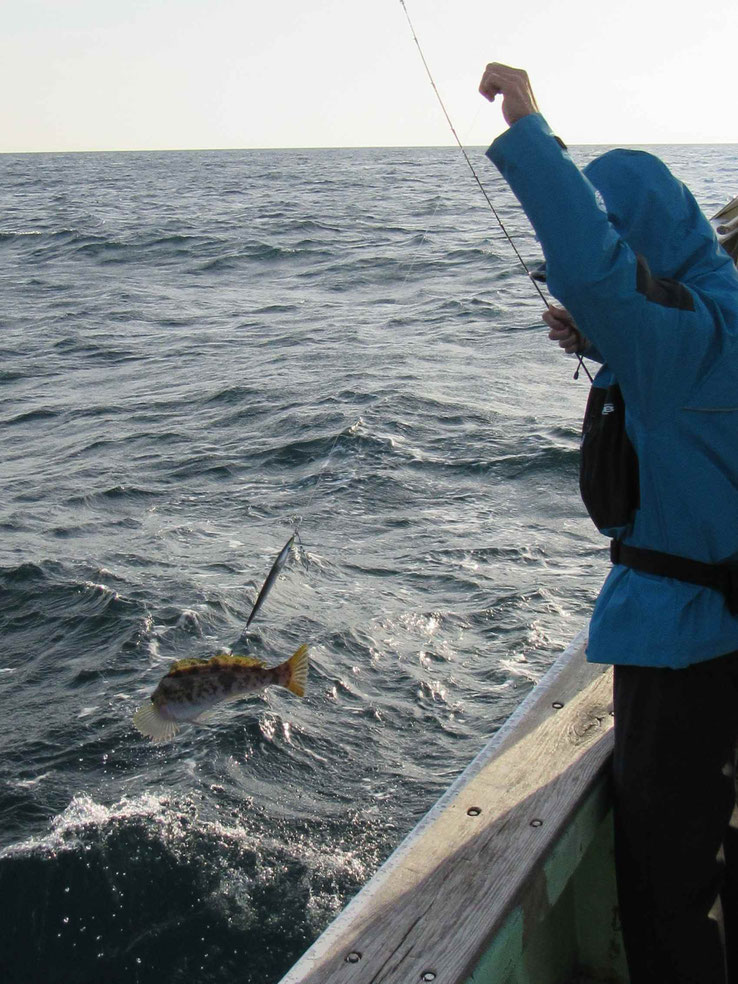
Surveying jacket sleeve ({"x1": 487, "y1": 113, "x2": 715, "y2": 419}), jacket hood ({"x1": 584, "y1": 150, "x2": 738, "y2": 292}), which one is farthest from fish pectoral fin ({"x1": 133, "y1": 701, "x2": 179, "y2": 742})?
jacket hood ({"x1": 584, "y1": 150, "x2": 738, "y2": 292})

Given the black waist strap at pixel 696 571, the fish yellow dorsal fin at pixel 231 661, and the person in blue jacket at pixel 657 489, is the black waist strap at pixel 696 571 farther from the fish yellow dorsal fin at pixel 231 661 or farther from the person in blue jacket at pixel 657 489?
the fish yellow dorsal fin at pixel 231 661

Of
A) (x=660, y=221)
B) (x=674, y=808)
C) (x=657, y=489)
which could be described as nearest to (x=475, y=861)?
(x=674, y=808)

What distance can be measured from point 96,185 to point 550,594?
5398cm

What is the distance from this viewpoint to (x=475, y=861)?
2.25m

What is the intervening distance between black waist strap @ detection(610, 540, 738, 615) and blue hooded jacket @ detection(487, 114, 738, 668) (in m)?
0.02

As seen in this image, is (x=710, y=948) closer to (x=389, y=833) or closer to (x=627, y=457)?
(x=627, y=457)

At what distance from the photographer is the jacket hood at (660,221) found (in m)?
2.08

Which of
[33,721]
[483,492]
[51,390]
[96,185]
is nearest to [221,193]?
[96,185]

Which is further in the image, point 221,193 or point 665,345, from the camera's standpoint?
point 221,193

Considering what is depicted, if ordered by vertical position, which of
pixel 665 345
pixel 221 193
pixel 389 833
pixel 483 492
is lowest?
pixel 389 833

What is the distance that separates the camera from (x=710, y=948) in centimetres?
233

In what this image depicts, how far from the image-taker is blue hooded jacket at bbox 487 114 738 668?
1.93 metres

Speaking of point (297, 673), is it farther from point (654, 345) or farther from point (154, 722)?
point (654, 345)

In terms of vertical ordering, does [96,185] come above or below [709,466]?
above
